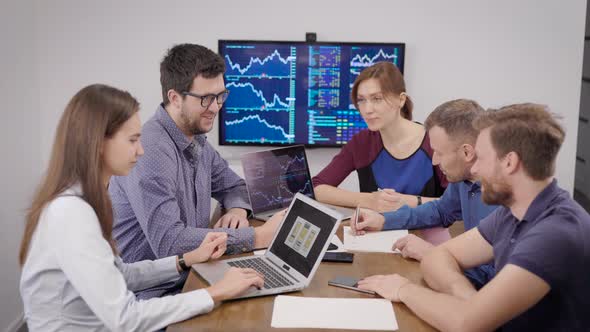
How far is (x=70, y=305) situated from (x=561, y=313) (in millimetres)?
1213

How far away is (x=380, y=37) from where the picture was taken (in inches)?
164

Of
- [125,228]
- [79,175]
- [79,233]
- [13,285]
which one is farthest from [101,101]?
[13,285]

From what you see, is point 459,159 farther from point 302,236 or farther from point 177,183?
point 177,183

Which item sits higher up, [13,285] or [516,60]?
[516,60]

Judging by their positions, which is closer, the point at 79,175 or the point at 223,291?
the point at 79,175

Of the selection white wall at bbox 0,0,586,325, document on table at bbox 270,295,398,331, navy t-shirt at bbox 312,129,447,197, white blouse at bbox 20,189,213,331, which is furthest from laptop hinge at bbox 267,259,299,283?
white wall at bbox 0,0,586,325

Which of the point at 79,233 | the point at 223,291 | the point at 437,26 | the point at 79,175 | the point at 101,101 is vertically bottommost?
the point at 223,291

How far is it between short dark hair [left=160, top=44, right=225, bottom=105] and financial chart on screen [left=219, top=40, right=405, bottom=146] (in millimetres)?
1550

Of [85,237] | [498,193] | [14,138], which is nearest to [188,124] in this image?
[85,237]

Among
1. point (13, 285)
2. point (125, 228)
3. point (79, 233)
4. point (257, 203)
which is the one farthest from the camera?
point (13, 285)

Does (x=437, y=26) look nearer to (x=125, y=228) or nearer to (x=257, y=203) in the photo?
(x=257, y=203)

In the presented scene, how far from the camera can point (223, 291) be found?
1.88m

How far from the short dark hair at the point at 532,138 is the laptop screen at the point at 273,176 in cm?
126

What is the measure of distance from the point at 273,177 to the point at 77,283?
1.34 m
